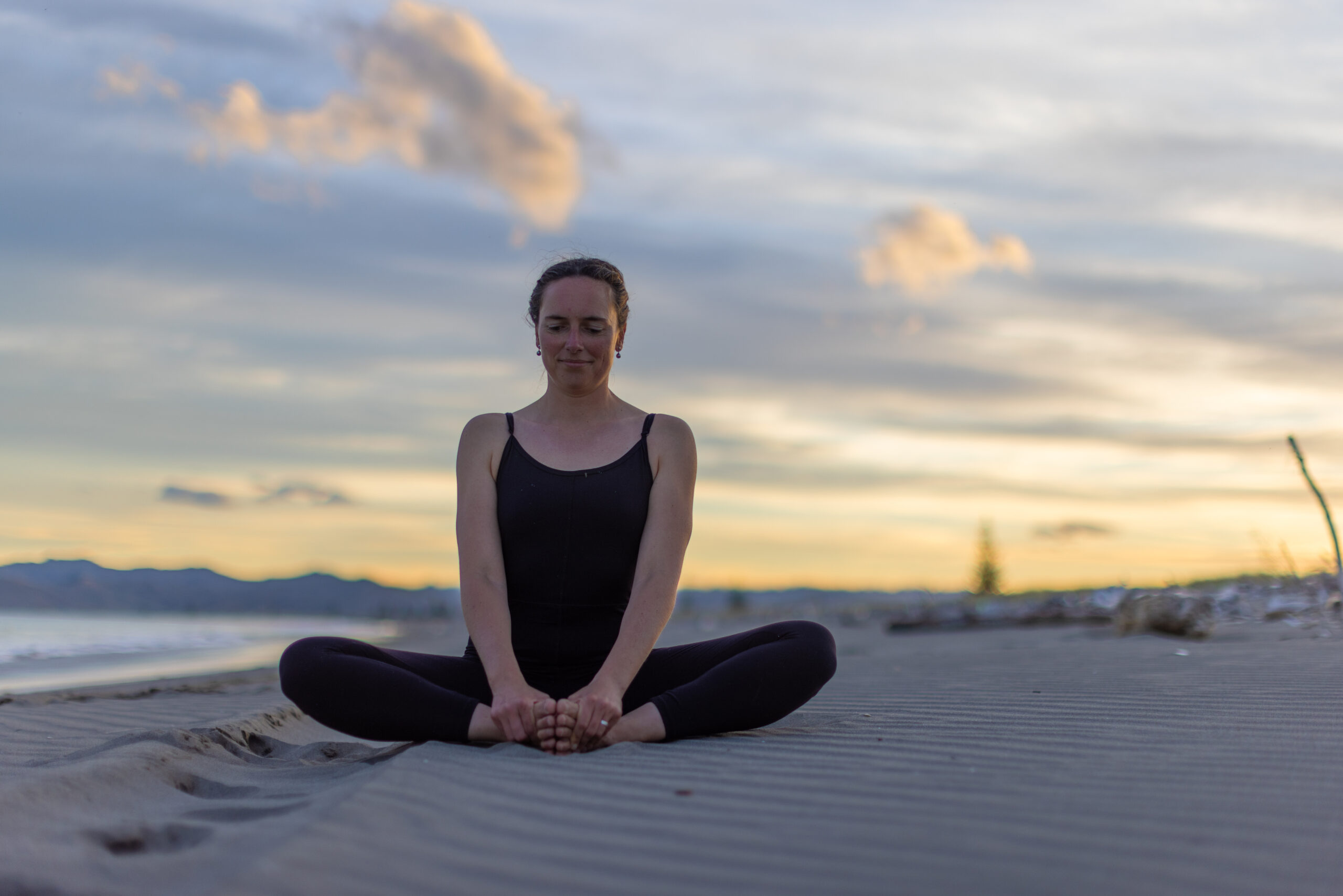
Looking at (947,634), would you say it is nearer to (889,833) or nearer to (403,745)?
(403,745)

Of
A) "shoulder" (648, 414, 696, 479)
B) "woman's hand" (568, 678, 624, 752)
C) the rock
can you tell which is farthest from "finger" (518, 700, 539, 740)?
the rock

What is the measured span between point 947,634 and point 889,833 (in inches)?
503

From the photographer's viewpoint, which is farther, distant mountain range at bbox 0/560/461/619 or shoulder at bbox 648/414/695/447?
distant mountain range at bbox 0/560/461/619

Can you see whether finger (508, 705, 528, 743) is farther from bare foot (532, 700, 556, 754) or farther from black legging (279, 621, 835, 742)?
black legging (279, 621, 835, 742)

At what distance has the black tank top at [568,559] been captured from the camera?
12.8 feet

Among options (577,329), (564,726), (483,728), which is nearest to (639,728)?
(564,726)

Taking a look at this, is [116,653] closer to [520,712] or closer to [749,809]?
[520,712]

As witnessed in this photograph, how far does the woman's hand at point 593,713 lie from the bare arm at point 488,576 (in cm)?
14

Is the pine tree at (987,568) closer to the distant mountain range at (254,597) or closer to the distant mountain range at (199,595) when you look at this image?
the distant mountain range at (254,597)

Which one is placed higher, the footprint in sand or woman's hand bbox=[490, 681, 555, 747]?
woman's hand bbox=[490, 681, 555, 747]

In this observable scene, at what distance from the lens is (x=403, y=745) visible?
3990 mm

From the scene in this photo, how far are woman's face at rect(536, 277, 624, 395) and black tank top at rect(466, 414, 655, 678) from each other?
39cm

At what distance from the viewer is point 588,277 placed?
4.05m

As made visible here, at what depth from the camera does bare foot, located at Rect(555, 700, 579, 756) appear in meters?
3.40
